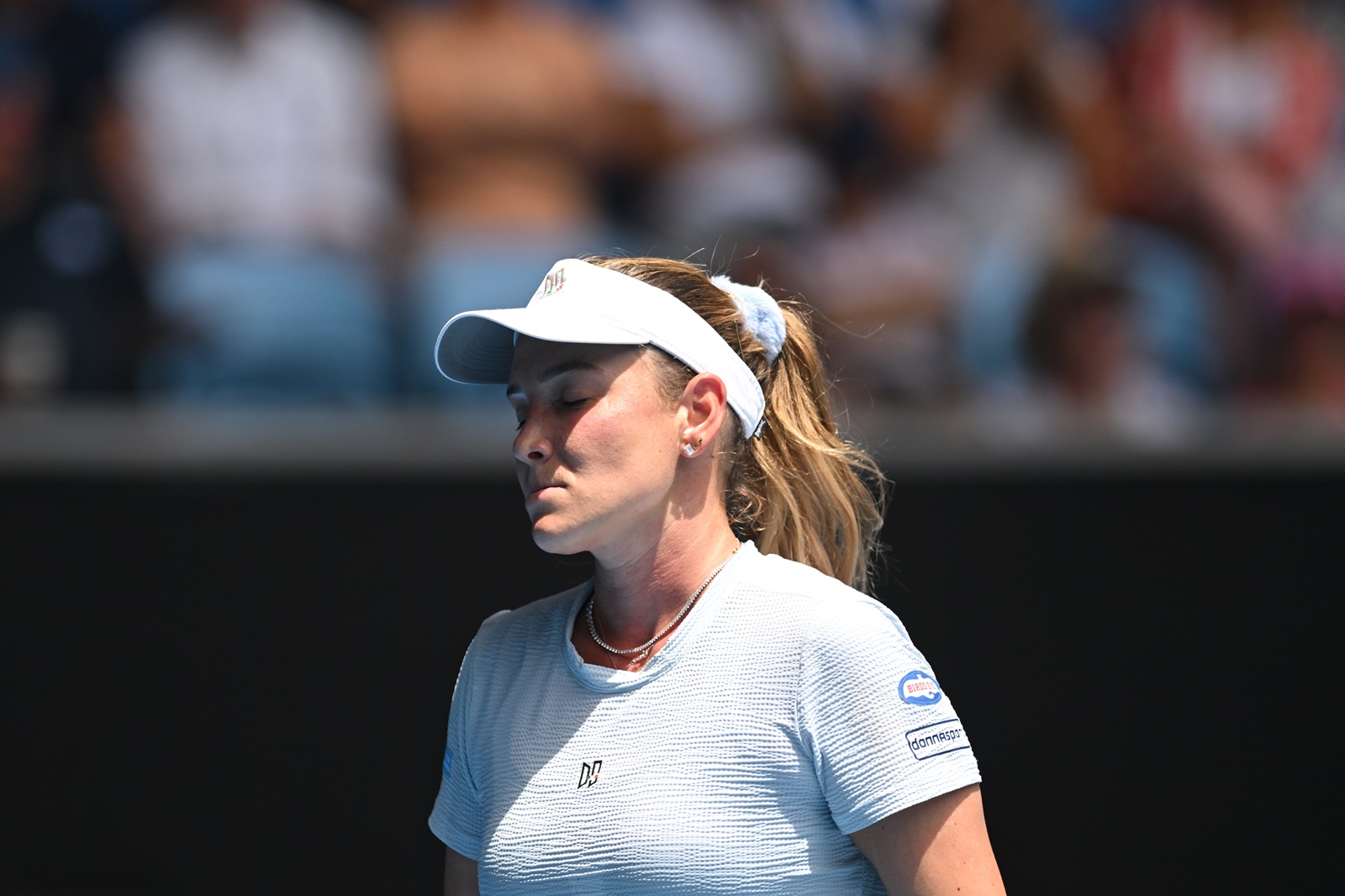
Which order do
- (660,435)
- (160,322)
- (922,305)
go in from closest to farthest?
(660,435) < (160,322) < (922,305)

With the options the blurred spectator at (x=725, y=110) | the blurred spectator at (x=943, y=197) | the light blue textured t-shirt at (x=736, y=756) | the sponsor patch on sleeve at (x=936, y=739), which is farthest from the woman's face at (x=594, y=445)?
the blurred spectator at (x=725, y=110)

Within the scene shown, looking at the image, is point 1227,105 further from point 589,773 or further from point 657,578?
point 589,773

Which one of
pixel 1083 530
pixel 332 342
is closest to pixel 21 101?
pixel 332 342

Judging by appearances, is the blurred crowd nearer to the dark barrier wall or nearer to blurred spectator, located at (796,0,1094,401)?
blurred spectator, located at (796,0,1094,401)

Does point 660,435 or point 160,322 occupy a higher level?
point 160,322

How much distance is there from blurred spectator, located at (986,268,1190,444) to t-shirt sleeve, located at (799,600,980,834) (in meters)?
2.72

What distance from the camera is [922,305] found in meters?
4.49

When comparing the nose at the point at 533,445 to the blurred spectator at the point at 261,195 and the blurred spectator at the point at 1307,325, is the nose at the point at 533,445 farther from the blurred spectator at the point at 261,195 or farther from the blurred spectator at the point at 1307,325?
the blurred spectator at the point at 1307,325

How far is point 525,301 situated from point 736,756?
2.77m

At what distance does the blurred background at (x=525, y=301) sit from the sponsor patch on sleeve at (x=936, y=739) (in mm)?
1854

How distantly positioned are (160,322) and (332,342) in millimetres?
454

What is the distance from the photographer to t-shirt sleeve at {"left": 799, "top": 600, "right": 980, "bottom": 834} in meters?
1.52

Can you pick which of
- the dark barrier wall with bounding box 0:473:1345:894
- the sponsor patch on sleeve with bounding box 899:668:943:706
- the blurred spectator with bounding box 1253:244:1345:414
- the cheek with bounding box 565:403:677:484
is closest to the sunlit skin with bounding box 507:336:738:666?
the cheek with bounding box 565:403:677:484

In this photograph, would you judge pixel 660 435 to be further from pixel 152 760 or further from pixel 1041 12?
pixel 1041 12
